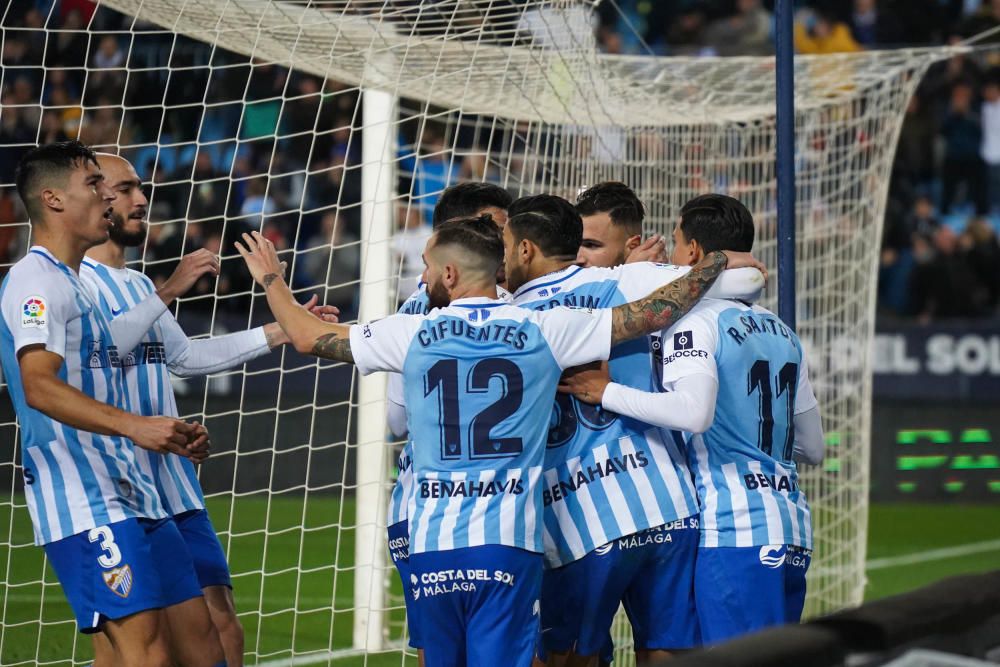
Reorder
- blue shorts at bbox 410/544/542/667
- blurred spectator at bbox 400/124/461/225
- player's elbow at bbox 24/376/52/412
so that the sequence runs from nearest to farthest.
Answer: blue shorts at bbox 410/544/542/667
player's elbow at bbox 24/376/52/412
blurred spectator at bbox 400/124/461/225

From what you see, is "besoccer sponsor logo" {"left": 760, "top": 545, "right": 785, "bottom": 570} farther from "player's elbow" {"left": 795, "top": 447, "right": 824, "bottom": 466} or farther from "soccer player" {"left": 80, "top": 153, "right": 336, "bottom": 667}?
"soccer player" {"left": 80, "top": 153, "right": 336, "bottom": 667}

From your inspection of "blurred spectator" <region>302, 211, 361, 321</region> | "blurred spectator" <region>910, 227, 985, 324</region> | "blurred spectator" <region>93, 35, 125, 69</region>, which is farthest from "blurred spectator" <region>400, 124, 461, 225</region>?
"blurred spectator" <region>910, 227, 985, 324</region>

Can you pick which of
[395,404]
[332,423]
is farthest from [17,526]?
[395,404]

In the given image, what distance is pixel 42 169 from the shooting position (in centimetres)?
412

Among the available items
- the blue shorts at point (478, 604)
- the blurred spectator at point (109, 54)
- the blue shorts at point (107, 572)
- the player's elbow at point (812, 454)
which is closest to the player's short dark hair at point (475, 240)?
the blue shorts at point (478, 604)

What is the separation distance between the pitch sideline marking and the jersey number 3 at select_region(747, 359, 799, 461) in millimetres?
5573

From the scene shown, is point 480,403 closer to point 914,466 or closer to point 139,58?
point 914,466

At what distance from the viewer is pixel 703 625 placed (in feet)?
13.6

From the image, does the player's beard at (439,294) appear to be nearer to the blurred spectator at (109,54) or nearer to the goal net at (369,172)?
the goal net at (369,172)

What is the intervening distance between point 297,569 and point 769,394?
389 centimetres

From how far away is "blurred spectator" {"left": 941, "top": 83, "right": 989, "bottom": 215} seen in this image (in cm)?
1430

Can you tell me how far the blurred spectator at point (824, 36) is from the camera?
15266mm

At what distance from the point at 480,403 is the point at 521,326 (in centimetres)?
24

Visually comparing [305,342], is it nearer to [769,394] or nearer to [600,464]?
[600,464]
